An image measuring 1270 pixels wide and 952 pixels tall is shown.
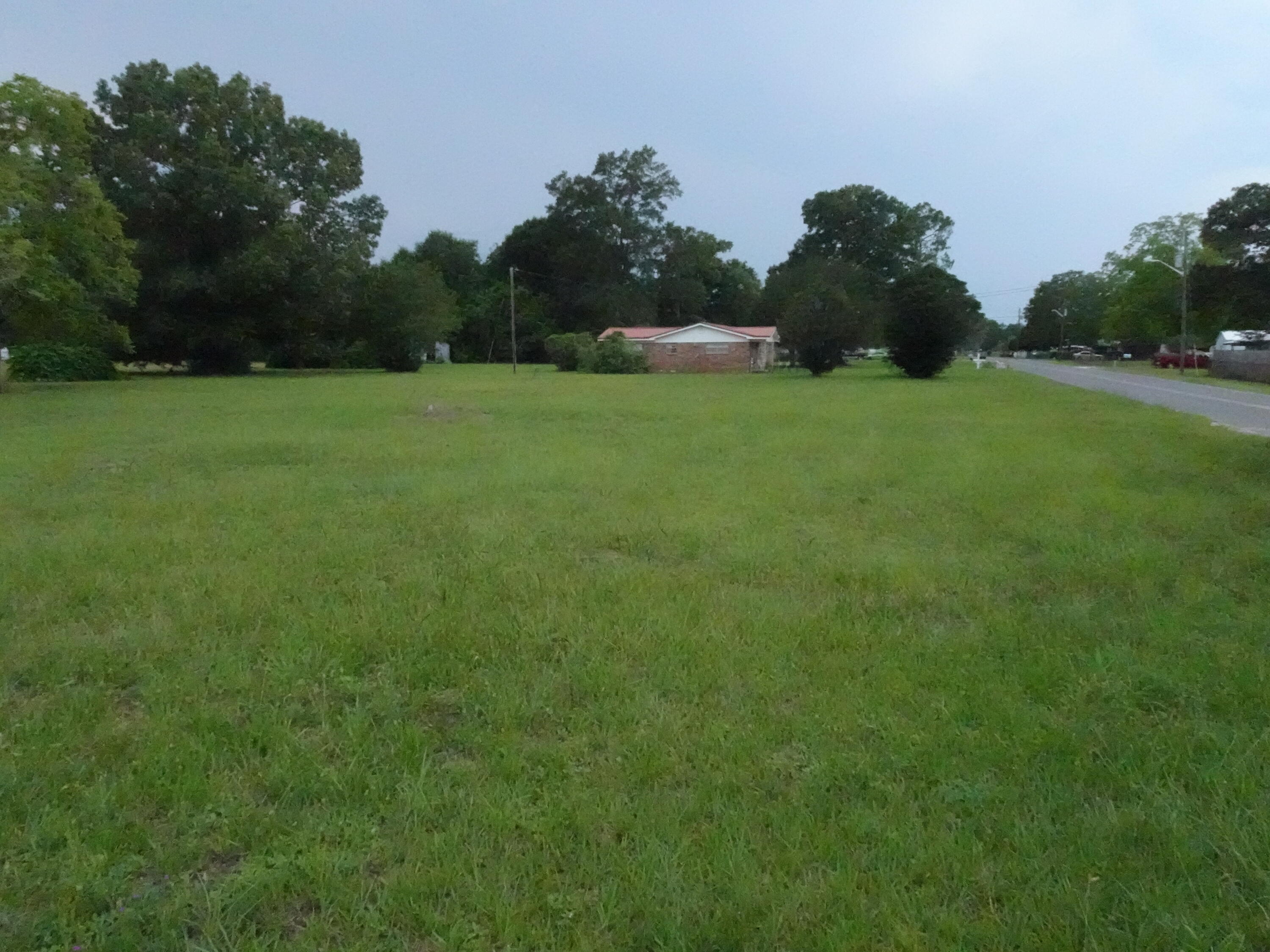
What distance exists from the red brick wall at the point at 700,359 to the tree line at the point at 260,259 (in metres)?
7.80

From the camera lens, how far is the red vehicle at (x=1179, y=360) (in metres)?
55.9

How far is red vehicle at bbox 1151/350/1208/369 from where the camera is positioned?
55.9m

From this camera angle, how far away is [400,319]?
5291cm

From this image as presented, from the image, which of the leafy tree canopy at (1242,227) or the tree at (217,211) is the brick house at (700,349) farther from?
the leafy tree canopy at (1242,227)

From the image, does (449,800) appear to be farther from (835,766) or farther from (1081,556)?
(1081,556)

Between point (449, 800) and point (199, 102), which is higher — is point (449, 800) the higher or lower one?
the lower one

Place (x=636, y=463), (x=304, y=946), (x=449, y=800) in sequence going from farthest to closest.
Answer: (x=636, y=463) < (x=449, y=800) < (x=304, y=946)

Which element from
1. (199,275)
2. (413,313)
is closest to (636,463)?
(199,275)

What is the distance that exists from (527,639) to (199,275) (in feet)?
128

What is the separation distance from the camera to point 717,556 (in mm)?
7398

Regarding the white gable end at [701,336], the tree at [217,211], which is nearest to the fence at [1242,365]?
the white gable end at [701,336]

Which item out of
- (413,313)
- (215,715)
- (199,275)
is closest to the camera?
(215,715)

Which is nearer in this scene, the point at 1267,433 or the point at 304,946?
the point at 304,946

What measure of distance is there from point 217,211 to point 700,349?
1028 inches
